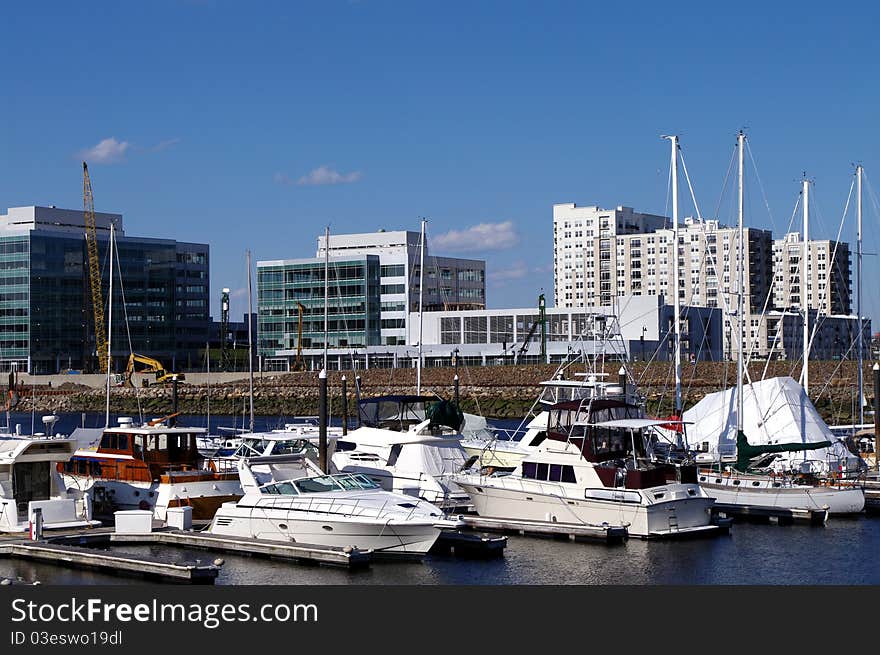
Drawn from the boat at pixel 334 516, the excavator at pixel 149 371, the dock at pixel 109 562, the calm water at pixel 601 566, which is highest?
the excavator at pixel 149 371

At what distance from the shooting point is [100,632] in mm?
21156

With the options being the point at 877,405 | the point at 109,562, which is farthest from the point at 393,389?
the point at 109,562

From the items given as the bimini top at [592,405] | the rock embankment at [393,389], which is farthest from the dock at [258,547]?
the rock embankment at [393,389]

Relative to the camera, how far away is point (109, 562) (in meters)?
32.7

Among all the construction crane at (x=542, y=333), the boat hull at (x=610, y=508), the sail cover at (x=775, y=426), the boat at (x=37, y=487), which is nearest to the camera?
the boat at (x=37, y=487)

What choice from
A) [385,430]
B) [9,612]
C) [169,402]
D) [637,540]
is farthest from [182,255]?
[9,612]

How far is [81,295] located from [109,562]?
146 meters

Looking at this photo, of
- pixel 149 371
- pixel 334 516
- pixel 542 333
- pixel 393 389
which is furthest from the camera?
pixel 149 371

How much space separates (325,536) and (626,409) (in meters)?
12.8

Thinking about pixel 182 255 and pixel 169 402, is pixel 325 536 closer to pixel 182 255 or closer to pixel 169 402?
pixel 169 402

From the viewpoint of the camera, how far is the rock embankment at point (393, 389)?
4705 inches

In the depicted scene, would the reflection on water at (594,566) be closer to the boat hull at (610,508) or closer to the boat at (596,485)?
the boat hull at (610,508)

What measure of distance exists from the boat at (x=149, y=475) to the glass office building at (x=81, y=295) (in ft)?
399

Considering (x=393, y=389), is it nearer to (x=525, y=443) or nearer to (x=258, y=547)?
(x=525, y=443)
